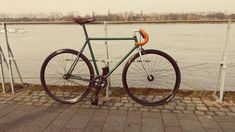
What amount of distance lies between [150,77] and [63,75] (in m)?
1.40

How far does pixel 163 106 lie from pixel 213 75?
5381 mm

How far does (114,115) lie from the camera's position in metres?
3.49

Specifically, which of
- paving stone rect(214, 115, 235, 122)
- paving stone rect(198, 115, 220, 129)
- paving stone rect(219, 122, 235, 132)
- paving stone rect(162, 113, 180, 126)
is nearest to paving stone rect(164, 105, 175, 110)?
paving stone rect(162, 113, 180, 126)

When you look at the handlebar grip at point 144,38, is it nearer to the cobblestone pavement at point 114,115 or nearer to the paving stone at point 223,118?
the cobblestone pavement at point 114,115

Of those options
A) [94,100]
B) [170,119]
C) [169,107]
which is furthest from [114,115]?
[169,107]

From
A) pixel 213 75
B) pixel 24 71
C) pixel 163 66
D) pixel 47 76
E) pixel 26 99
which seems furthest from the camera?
pixel 24 71

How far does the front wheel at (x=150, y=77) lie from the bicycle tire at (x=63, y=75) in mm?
688

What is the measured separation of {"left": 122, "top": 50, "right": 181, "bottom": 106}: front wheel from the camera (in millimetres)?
3695

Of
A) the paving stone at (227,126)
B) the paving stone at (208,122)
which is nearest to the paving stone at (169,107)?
the paving stone at (208,122)

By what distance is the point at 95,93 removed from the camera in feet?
12.6

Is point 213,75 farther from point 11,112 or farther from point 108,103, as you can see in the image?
point 11,112

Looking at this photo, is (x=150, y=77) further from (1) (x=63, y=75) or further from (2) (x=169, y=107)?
(1) (x=63, y=75)

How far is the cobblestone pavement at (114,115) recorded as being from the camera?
10.3ft

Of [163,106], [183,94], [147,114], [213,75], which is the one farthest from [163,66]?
[213,75]
